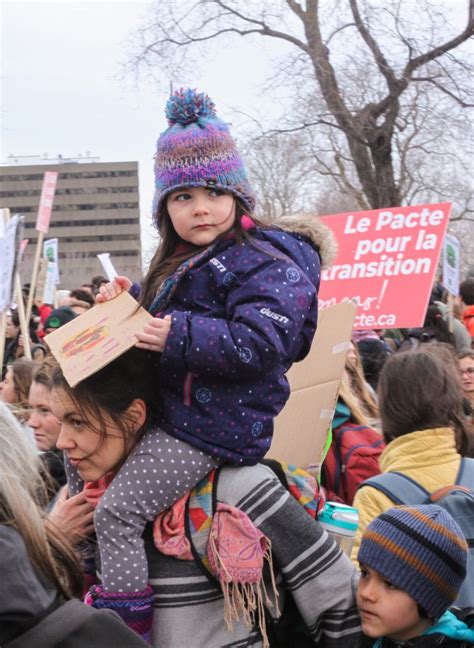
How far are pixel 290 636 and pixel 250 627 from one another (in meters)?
0.20

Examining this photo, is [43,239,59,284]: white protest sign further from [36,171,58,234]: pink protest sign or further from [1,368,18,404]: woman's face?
[1,368,18,404]: woman's face

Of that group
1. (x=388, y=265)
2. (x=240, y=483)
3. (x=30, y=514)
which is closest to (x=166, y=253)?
(x=240, y=483)

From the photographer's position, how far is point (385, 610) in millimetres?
2135

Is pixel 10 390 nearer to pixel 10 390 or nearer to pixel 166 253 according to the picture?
pixel 10 390

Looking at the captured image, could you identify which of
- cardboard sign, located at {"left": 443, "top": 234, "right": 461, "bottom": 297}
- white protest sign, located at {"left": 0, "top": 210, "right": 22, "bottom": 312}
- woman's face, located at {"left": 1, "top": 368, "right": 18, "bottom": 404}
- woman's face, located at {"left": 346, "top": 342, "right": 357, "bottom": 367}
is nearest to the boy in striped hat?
woman's face, located at {"left": 346, "top": 342, "right": 357, "bottom": 367}

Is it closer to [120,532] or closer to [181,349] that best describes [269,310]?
[181,349]

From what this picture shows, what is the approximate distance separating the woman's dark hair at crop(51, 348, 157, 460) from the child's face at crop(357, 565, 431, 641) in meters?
0.67

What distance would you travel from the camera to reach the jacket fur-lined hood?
226cm

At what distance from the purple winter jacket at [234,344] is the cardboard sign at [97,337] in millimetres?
90

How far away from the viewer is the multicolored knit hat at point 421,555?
218 centimetres

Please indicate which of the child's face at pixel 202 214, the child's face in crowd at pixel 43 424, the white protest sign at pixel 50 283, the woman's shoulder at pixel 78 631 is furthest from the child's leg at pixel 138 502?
the white protest sign at pixel 50 283

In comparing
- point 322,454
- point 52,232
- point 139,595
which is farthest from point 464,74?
point 52,232

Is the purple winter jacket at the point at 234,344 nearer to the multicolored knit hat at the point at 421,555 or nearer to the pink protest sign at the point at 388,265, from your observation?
the multicolored knit hat at the point at 421,555

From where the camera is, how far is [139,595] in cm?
202
